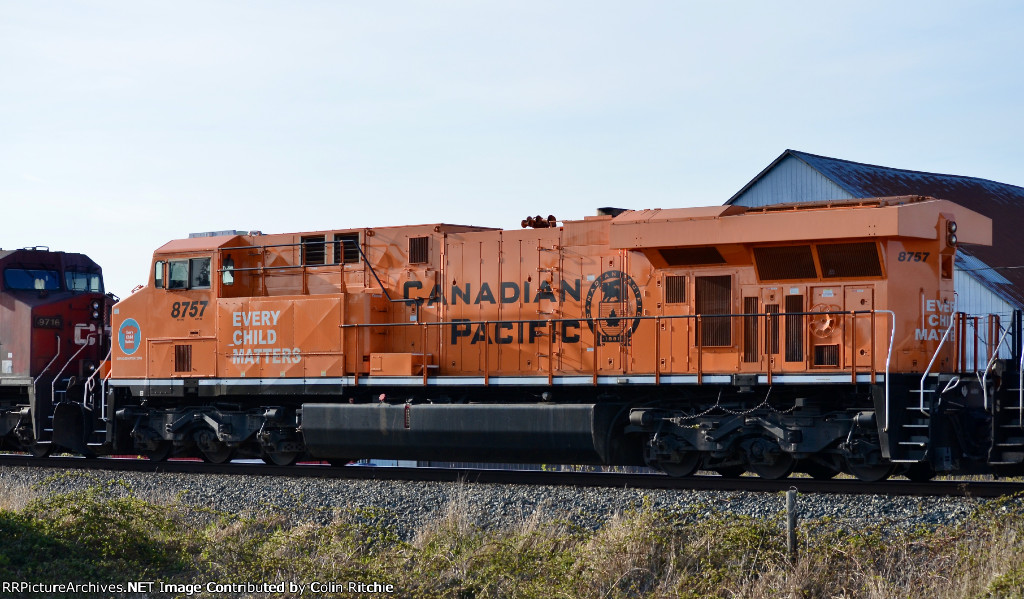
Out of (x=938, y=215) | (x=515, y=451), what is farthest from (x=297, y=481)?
(x=938, y=215)

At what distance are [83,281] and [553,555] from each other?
12.4 meters

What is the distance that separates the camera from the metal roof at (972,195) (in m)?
26.0

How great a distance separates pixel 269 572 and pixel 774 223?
6.73m

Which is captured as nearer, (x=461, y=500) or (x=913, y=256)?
(x=461, y=500)

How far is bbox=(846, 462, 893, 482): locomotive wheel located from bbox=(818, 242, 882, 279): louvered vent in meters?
2.15

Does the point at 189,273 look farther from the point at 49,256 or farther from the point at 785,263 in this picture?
the point at 785,263

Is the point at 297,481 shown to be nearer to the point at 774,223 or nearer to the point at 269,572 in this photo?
the point at 269,572

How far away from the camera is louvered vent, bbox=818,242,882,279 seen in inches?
499

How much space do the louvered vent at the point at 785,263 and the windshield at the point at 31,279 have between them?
12278mm

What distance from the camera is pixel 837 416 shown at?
12672mm

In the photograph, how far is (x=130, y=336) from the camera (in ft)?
56.4

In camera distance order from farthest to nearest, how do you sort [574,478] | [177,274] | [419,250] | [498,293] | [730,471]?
[177,274] → [419,250] → [498,293] → [574,478] → [730,471]

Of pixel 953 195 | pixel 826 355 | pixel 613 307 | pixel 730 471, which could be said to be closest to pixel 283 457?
pixel 613 307

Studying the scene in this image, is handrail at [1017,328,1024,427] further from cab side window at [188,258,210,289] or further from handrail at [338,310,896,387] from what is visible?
cab side window at [188,258,210,289]
